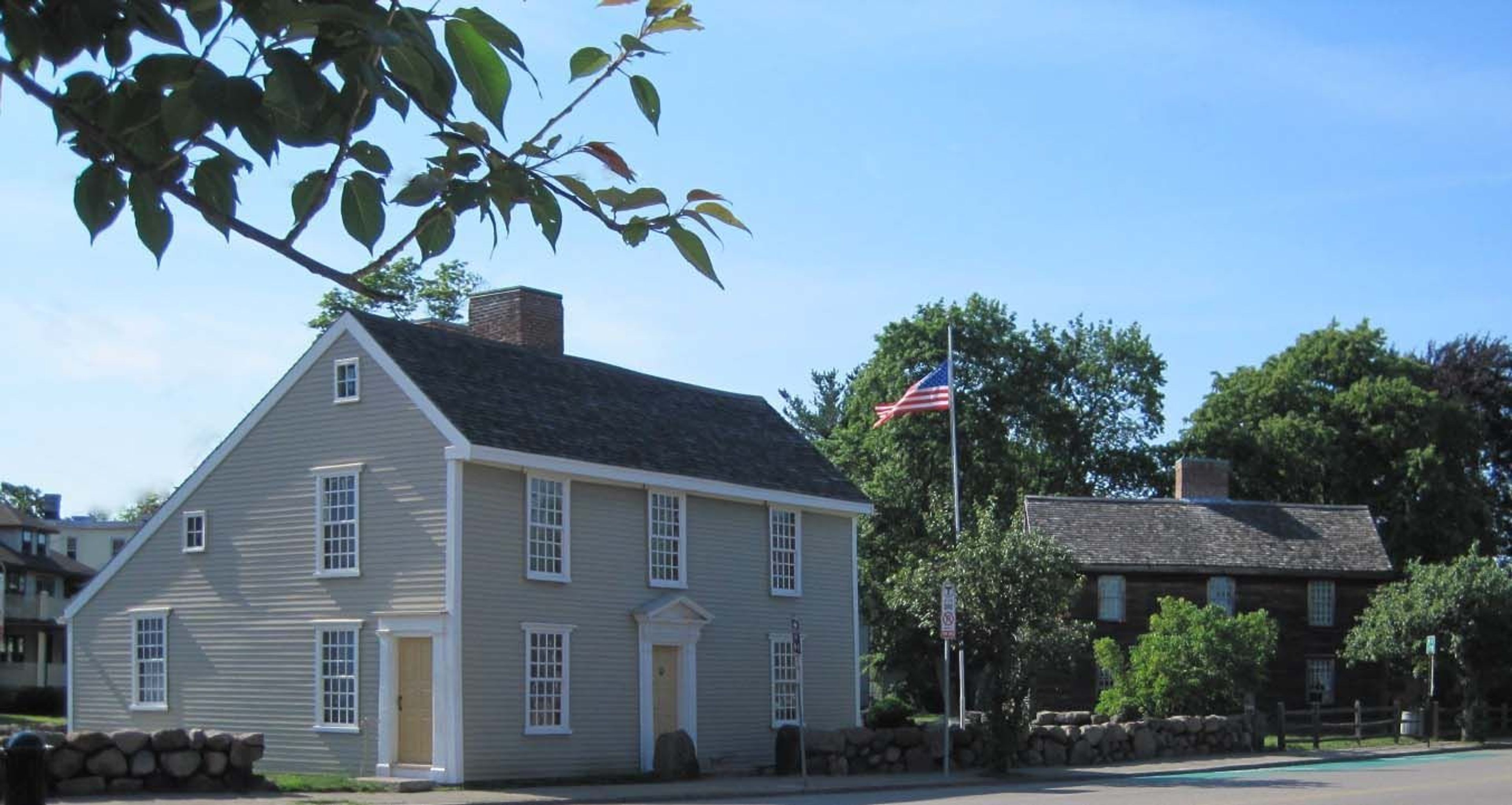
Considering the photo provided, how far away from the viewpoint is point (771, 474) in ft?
111

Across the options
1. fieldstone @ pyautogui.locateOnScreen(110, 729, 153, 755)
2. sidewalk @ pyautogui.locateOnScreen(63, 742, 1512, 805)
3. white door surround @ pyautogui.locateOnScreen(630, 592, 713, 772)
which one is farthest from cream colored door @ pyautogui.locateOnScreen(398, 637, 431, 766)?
fieldstone @ pyautogui.locateOnScreen(110, 729, 153, 755)

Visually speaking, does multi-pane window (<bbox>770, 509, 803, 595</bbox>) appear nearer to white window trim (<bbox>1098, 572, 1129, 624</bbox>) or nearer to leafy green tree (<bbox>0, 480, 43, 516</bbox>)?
white window trim (<bbox>1098, 572, 1129, 624</bbox>)

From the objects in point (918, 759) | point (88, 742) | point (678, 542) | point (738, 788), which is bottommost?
point (918, 759)

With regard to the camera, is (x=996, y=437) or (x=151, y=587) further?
(x=996, y=437)

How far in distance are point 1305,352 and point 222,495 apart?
51956mm

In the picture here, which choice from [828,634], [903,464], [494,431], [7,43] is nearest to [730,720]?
[828,634]

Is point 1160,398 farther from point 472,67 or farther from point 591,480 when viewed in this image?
point 472,67

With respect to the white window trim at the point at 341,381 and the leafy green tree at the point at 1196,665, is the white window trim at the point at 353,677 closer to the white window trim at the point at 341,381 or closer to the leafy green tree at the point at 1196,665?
the white window trim at the point at 341,381

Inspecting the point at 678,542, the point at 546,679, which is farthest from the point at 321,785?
the point at 678,542

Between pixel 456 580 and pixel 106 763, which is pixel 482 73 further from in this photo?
pixel 456 580

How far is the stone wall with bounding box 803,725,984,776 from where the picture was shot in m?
30.2

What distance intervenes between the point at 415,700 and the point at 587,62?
24366 mm

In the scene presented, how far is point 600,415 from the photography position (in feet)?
102

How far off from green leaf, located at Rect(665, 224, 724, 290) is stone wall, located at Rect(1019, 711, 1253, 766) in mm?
29127
